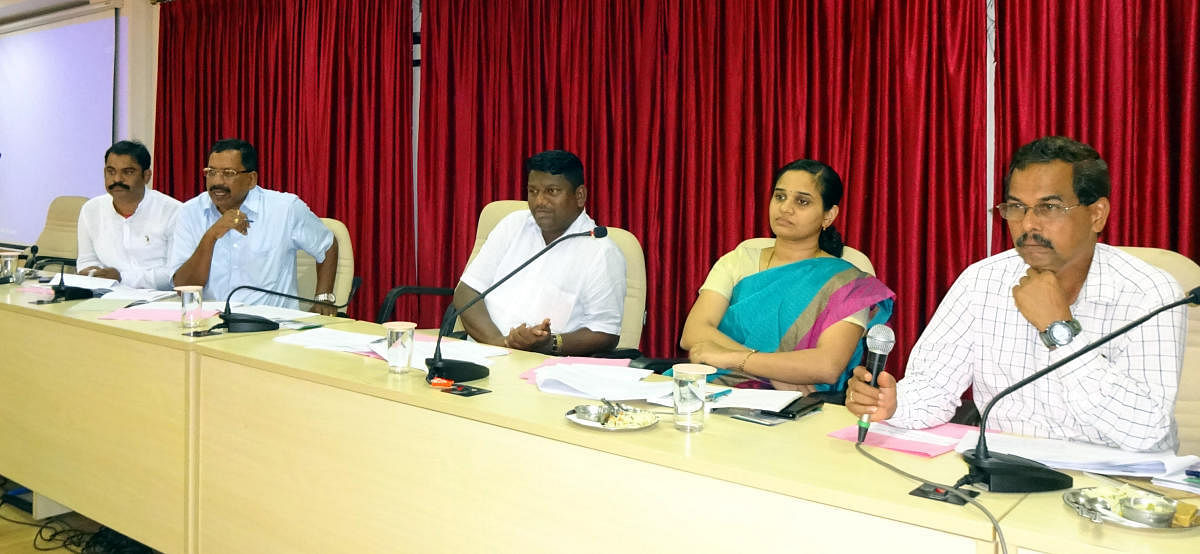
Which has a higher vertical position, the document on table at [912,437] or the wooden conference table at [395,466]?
the document on table at [912,437]

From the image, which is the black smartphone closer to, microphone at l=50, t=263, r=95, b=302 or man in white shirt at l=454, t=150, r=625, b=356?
man in white shirt at l=454, t=150, r=625, b=356

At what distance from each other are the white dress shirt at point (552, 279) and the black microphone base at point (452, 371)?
0.96 metres

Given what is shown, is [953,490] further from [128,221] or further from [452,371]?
[128,221]

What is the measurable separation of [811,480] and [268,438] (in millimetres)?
1208

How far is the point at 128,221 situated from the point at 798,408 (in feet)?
10.9

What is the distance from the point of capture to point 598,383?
1.66 metres

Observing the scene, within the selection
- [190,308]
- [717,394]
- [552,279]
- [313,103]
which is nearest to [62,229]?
[313,103]

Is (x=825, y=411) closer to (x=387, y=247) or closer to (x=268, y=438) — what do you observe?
(x=268, y=438)

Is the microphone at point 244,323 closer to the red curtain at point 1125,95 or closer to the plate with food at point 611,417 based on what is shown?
the plate with food at point 611,417

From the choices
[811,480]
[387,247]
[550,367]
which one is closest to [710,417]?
[811,480]

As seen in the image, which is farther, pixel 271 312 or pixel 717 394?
pixel 271 312

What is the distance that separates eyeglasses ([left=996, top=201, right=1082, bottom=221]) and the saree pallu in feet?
2.08

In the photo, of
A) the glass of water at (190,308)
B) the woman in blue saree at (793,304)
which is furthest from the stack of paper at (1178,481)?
the glass of water at (190,308)

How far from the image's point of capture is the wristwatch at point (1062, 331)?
4.51ft
